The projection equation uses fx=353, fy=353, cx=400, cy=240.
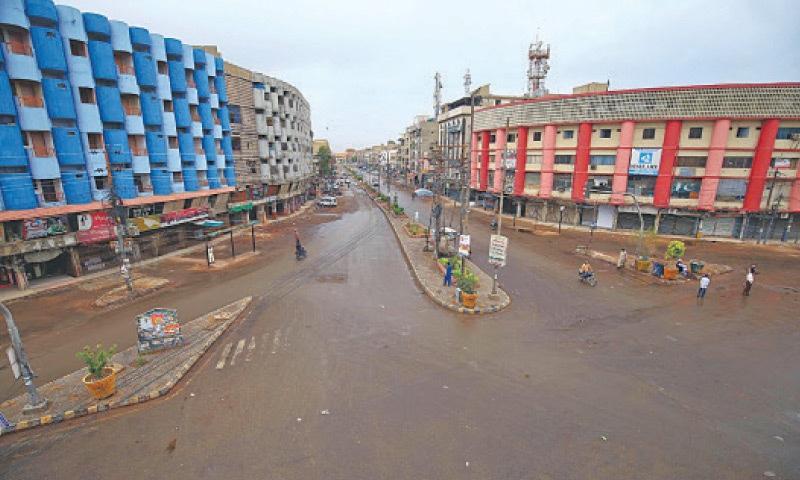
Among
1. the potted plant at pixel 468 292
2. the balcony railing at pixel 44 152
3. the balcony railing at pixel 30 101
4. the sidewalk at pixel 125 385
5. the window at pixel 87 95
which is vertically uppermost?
the window at pixel 87 95

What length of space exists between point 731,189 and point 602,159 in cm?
1171

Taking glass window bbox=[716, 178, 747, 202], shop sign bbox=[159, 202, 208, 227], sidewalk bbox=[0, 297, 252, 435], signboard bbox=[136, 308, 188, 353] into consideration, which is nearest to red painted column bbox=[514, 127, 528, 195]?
glass window bbox=[716, 178, 747, 202]

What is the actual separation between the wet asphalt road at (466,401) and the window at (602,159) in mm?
23776

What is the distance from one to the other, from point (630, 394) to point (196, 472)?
11.8 m

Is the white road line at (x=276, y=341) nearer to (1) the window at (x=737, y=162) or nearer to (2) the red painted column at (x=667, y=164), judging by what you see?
(2) the red painted column at (x=667, y=164)

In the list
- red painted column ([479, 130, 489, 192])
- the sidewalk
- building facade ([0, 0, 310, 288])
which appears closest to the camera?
the sidewalk

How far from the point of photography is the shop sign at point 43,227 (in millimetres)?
19875

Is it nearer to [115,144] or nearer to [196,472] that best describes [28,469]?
[196,472]

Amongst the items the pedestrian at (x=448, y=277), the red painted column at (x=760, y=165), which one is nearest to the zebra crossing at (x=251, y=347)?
the pedestrian at (x=448, y=277)

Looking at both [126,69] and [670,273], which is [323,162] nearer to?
[126,69]

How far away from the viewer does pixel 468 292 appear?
682 inches

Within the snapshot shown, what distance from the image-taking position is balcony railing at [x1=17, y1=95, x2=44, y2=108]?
20578 millimetres

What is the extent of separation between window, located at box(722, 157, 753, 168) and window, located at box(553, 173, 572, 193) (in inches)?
538

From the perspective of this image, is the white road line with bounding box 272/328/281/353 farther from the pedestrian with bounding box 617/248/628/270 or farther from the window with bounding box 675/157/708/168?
the window with bounding box 675/157/708/168
